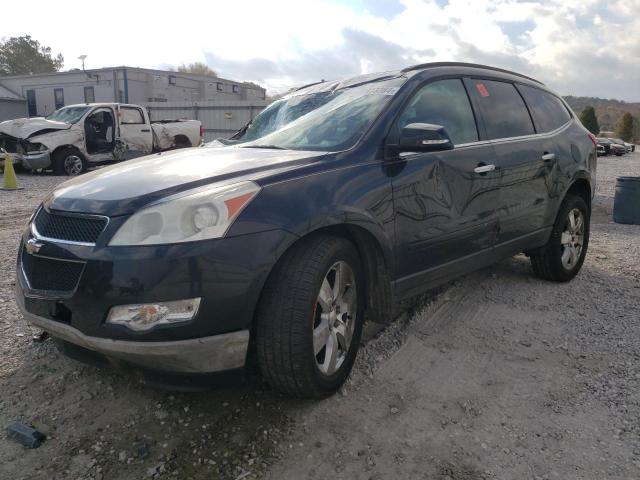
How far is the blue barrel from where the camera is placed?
315 inches

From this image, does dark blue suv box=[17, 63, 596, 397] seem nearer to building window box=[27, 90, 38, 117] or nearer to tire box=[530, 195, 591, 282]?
tire box=[530, 195, 591, 282]

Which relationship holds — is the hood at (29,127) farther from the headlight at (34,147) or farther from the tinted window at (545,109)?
the tinted window at (545,109)

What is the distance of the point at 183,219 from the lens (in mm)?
2227

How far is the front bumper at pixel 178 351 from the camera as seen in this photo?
218 centimetres

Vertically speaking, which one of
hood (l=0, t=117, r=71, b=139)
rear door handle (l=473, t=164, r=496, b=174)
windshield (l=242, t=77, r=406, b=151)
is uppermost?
hood (l=0, t=117, r=71, b=139)

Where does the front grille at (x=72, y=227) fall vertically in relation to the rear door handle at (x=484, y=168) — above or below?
below

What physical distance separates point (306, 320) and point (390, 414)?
2.29 feet

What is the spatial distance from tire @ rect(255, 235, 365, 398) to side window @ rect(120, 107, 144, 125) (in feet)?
44.0

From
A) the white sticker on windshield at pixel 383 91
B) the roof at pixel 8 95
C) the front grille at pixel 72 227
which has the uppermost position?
the roof at pixel 8 95

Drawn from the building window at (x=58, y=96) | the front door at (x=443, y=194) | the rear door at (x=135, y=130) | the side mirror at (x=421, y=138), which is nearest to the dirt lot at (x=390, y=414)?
the front door at (x=443, y=194)

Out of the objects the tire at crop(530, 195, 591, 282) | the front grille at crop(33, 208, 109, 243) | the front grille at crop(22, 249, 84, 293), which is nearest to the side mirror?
the front grille at crop(33, 208, 109, 243)

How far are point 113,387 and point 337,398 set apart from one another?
1220 mm

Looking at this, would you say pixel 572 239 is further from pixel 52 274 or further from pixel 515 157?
pixel 52 274

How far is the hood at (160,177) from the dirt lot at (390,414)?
1.00m
